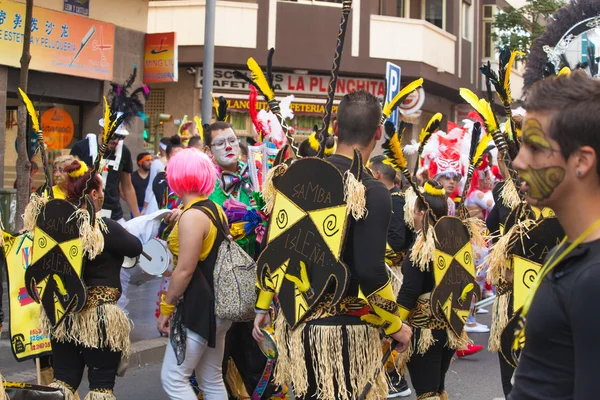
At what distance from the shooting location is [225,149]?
Answer: 6074 millimetres

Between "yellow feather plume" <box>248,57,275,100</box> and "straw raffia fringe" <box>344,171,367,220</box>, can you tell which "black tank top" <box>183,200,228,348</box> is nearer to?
"yellow feather plume" <box>248,57,275,100</box>

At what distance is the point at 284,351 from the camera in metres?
3.80

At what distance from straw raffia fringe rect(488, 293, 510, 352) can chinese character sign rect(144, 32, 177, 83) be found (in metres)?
12.1

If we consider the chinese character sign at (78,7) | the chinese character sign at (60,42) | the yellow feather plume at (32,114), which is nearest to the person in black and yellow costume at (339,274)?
the yellow feather plume at (32,114)

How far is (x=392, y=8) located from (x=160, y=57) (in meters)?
9.58

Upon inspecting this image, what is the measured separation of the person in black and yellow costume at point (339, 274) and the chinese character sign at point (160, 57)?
1252cm

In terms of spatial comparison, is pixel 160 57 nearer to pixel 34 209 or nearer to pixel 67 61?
pixel 67 61

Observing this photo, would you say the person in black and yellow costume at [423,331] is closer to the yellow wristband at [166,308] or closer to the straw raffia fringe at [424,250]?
the straw raffia fringe at [424,250]

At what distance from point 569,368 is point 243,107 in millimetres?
19474

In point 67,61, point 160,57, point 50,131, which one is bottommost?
point 50,131

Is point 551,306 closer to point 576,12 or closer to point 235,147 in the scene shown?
point 235,147

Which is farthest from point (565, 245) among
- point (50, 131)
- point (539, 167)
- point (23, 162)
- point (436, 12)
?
point (436, 12)

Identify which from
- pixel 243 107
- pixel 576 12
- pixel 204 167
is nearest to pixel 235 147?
pixel 204 167

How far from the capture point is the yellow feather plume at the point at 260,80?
4266 mm
